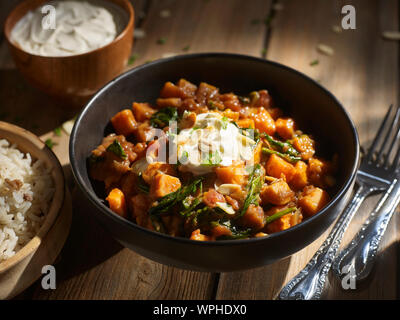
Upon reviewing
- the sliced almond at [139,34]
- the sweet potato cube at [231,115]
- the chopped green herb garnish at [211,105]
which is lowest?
the sliced almond at [139,34]

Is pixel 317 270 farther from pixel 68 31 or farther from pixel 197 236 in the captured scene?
pixel 68 31

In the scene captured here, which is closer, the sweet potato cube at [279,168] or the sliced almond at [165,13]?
the sweet potato cube at [279,168]

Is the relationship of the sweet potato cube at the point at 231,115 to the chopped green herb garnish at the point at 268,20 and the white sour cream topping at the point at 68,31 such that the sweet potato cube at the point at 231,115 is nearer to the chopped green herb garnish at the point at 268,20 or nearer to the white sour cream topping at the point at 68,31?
the white sour cream topping at the point at 68,31

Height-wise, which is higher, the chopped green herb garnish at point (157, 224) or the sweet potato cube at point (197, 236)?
the sweet potato cube at point (197, 236)

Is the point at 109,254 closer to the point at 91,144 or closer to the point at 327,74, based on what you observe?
the point at 91,144

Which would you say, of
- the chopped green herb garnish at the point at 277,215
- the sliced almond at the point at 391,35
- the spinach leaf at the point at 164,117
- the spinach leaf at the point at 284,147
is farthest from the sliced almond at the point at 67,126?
the sliced almond at the point at 391,35

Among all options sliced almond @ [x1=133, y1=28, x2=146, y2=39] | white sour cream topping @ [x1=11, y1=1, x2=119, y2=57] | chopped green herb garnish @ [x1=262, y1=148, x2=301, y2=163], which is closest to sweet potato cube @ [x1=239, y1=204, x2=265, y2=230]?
chopped green herb garnish @ [x1=262, y1=148, x2=301, y2=163]

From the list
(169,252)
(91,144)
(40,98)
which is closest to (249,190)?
(169,252)
